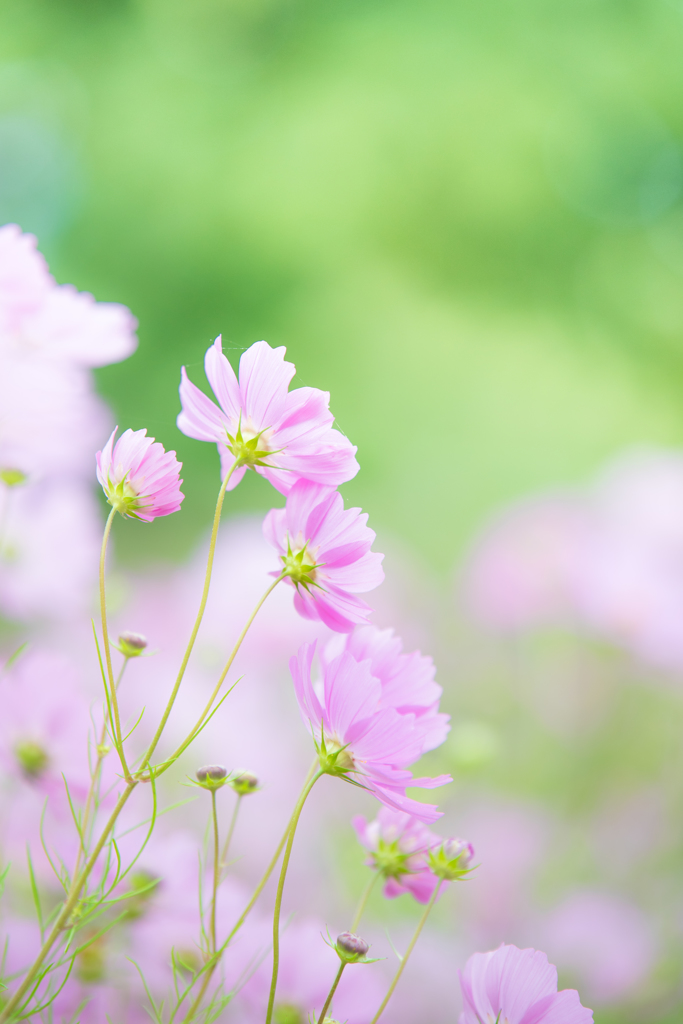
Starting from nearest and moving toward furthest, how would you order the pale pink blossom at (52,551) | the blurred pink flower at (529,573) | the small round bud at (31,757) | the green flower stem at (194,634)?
the green flower stem at (194,634)
the small round bud at (31,757)
the pale pink blossom at (52,551)
the blurred pink flower at (529,573)

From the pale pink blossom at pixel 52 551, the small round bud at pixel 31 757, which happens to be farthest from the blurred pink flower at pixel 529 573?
the small round bud at pixel 31 757

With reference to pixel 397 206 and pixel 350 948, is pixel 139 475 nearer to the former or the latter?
pixel 350 948

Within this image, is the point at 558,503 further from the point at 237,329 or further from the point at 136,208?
the point at 136,208

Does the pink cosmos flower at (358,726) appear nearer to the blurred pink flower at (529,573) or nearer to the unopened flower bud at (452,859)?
the unopened flower bud at (452,859)

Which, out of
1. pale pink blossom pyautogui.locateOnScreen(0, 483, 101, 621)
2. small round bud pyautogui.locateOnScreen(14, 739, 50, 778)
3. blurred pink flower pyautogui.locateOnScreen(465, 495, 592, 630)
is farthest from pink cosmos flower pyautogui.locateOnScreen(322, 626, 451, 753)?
blurred pink flower pyautogui.locateOnScreen(465, 495, 592, 630)

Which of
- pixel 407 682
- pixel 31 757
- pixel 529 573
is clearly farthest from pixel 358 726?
pixel 529 573

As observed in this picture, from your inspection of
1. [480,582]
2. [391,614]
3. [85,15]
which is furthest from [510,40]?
[391,614]

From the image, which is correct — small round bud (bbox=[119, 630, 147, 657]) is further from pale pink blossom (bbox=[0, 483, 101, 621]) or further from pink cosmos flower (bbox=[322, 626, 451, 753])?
pale pink blossom (bbox=[0, 483, 101, 621])
